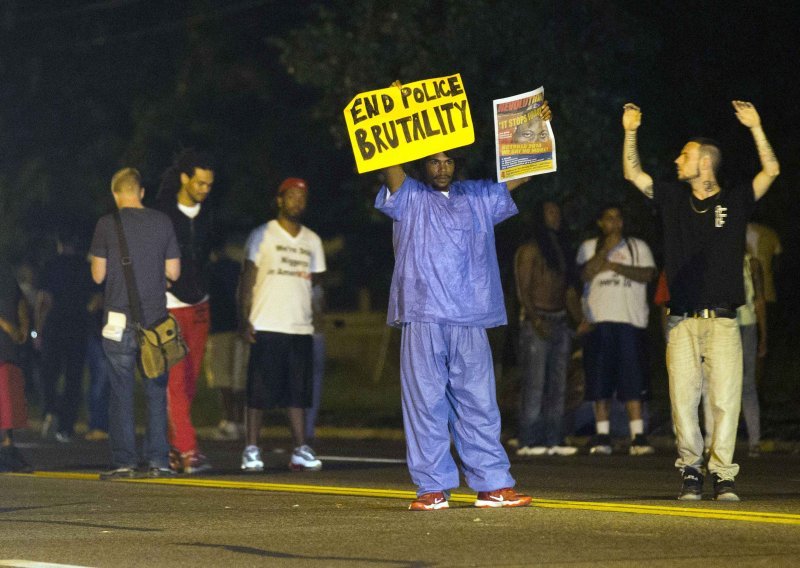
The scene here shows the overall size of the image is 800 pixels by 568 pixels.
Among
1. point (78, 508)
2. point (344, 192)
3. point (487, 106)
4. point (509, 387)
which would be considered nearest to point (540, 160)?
point (78, 508)

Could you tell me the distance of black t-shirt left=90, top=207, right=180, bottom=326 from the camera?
41.7 ft

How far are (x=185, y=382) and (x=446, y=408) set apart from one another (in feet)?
12.9

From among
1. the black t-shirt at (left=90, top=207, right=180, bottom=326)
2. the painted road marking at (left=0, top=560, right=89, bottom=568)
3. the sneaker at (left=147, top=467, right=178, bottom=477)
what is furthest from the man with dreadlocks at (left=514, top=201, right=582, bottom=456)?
the painted road marking at (left=0, top=560, right=89, bottom=568)

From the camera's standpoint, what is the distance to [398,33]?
21.3 meters

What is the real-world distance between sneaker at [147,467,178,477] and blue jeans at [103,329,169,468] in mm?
26

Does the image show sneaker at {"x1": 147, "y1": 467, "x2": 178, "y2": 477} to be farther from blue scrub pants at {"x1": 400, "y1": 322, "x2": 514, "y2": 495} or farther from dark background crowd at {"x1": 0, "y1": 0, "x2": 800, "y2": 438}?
blue scrub pants at {"x1": 400, "y1": 322, "x2": 514, "y2": 495}

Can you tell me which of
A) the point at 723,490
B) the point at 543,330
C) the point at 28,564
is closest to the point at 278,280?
the point at 543,330

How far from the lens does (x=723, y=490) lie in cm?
1016

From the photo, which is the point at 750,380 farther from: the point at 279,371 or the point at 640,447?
→ the point at 279,371

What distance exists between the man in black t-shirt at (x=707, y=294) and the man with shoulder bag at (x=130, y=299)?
3803mm

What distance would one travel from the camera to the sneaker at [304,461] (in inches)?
525

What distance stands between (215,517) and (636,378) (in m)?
6.52

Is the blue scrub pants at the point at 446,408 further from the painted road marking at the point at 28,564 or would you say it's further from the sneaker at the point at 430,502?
the painted road marking at the point at 28,564

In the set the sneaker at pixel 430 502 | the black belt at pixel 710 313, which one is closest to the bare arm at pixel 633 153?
the black belt at pixel 710 313
